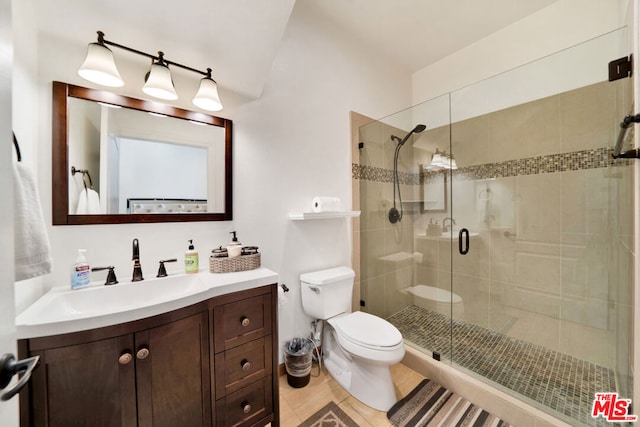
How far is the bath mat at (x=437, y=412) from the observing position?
4.50 ft

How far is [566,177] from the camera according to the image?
1.72 m

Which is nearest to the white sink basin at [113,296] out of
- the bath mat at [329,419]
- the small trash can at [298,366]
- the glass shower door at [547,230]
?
the small trash can at [298,366]

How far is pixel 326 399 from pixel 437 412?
689mm

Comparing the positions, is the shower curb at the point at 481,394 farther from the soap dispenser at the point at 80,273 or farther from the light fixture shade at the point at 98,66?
the light fixture shade at the point at 98,66

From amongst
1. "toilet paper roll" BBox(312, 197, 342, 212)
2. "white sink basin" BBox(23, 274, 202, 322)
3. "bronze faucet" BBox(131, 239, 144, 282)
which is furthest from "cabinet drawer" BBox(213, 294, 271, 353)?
"toilet paper roll" BBox(312, 197, 342, 212)

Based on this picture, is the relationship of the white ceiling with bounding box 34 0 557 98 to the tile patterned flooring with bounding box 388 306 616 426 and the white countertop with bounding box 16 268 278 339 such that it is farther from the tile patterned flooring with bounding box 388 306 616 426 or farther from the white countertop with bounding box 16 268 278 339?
the tile patterned flooring with bounding box 388 306 616 426

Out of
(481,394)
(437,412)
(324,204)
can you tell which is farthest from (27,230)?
(481,394)

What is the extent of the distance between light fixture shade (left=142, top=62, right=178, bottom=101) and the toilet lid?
1755 millimetres

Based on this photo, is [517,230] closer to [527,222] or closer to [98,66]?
[527,222]

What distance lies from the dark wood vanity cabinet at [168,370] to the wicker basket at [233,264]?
0.23m

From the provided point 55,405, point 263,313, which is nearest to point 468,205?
point 263,313

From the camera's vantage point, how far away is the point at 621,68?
1271 mm

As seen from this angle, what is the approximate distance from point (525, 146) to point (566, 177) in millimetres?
364

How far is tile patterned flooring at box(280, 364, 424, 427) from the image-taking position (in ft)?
4.57
